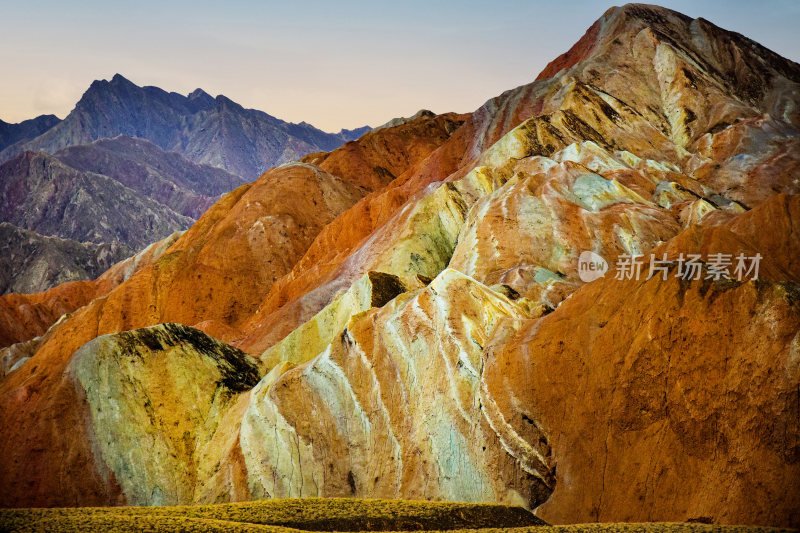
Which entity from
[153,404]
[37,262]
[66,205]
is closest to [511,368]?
[153,404]

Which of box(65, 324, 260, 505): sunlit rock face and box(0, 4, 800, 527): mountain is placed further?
box(65, 324, 260, 505): sunlit rock face

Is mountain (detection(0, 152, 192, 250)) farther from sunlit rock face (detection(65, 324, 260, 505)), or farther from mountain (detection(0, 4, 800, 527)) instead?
sunlit rock face (detection(65, 324, 260, 505))

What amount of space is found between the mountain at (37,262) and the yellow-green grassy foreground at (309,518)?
11692 centimetres

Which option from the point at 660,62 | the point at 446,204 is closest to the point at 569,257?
the point at 446,204

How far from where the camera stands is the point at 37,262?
126 meters

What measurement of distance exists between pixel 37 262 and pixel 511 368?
123200mm

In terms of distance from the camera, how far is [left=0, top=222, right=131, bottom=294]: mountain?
12375 centimetres

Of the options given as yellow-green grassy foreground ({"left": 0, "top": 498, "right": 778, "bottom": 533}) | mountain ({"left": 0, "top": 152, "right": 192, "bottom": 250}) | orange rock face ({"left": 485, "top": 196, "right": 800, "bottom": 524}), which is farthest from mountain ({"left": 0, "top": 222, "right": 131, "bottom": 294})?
orange rock face ({"left": 485, "top": 196, "right": 800, "bottom": 524})

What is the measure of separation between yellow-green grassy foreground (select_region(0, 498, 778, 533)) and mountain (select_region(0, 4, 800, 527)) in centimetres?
260

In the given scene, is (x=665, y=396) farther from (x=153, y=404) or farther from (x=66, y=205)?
(x=66, y=205)

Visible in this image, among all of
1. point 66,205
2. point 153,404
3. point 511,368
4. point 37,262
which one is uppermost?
point 66,205

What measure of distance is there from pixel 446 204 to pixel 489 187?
12.6 feet

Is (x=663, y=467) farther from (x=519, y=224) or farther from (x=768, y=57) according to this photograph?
(x=768, y=57)

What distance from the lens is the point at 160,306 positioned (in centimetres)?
6600
